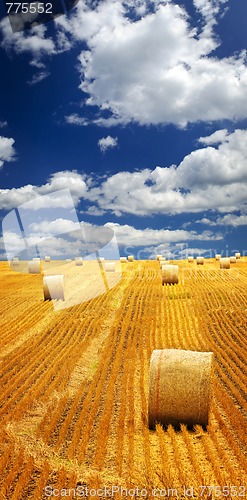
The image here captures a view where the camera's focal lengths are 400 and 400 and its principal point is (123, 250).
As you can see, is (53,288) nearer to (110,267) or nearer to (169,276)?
(169,276)

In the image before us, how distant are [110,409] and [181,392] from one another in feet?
6.81

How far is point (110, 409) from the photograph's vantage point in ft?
31.1

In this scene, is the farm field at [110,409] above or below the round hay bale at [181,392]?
below

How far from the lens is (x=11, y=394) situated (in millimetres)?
10906

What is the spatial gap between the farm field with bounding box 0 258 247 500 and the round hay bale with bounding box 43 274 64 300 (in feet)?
12.4

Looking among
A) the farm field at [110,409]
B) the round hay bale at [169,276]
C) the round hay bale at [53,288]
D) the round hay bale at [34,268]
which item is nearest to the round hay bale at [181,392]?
the farm field at [110,409]

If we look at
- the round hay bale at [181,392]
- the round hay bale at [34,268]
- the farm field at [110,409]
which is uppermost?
the round hay bale at [34,268]

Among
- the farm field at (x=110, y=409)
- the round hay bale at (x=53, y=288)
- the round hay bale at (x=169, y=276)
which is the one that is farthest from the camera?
the round hay bale at (x=169, y=276)

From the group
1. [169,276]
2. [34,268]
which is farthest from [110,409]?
[34,268]

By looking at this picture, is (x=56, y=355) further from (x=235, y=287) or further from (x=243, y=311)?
(x=235, y=287)

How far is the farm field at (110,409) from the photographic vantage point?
6.57 m

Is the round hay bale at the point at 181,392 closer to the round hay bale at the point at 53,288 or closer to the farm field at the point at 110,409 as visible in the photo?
the farm field at the point at 110,409

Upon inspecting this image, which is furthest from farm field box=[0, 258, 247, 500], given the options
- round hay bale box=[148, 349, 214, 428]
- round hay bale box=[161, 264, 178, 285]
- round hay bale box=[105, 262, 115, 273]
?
round hay bale box=[105, 262, 115, 273]

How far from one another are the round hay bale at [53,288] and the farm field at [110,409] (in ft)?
12.4
